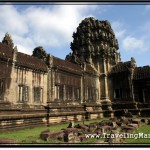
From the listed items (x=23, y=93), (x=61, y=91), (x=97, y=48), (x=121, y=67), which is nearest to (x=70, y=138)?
(x=23, y=93)

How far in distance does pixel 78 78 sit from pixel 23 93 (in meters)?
9.57

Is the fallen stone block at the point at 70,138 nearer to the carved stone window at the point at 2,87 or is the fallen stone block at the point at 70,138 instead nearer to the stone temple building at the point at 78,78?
the stone temple building at the point at 78,78

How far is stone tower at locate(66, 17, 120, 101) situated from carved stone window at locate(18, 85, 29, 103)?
12099mm

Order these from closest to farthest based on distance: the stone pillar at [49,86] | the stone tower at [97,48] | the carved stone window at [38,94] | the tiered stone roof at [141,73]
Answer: the carved stone window at [38,94], the stone pillar at [49,86], the tiered stone roof at [141,73], the stone tower at [97,48]

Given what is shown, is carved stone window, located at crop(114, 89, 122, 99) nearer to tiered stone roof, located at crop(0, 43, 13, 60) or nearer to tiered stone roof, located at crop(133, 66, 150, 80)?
tiered stone roof, located at crop(133, 66, 150, 80)

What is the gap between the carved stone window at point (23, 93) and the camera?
64.3ft

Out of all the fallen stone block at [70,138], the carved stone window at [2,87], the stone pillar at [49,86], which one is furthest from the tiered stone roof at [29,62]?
the fallen stone block at [70,138]

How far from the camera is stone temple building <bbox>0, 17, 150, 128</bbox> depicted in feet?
63.0

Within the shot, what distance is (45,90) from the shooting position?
2270 cm

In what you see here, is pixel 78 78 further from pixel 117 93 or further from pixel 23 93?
pixel 23 93

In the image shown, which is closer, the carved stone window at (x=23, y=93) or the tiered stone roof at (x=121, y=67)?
the carved stone window at (x=23, y=93)

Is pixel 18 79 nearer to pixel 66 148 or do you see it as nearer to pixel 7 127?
pixel 7 127

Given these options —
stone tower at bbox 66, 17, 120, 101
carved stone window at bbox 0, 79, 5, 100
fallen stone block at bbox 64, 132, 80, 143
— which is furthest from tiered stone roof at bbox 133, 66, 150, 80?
fallen stone block at bbox 64, 132, 80, 143

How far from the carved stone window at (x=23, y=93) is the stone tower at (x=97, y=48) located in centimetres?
1210
